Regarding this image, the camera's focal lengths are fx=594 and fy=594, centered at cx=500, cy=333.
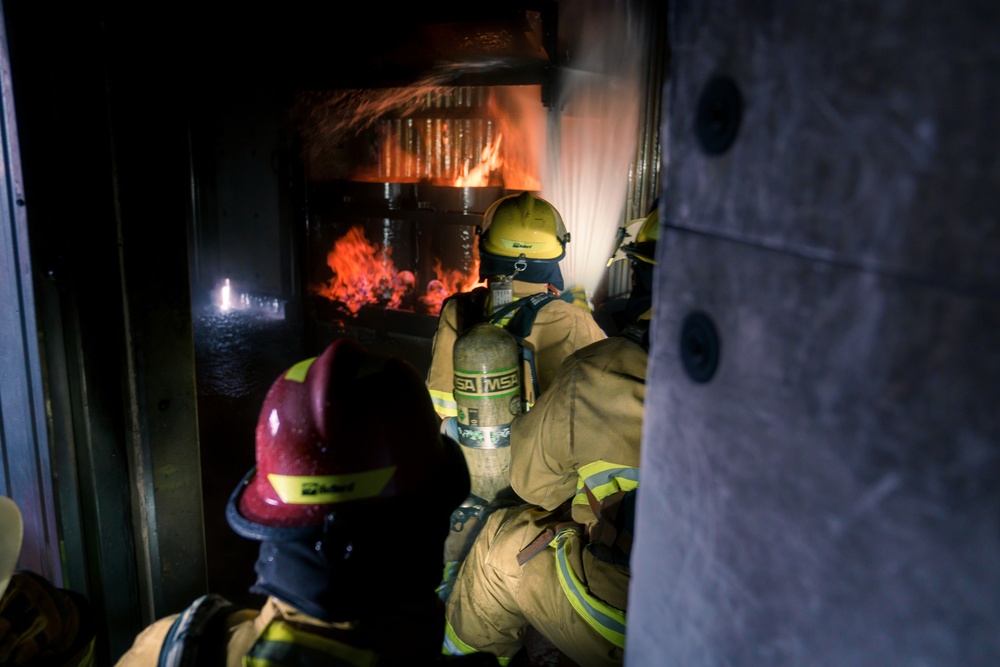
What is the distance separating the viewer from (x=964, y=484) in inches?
17.1

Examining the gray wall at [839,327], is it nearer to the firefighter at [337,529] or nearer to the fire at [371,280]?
the firefighter at [337,529]

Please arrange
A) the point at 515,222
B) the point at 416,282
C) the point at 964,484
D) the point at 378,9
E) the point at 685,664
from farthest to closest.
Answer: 1. the point at 416,282
2. the point at 378,9
3. the point at 515,222
4. the point at 685,664
5. the point at 964,484

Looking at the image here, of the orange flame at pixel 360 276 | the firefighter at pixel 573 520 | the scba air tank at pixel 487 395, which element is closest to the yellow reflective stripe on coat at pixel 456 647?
the firefighter at pixel 573 520

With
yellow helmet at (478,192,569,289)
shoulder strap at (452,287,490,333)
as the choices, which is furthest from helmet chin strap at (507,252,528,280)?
shoulder strap at (452,287,490,333)

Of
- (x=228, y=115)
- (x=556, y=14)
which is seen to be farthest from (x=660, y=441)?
(x=228, y=115)

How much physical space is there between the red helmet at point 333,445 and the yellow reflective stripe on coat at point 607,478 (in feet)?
3.79

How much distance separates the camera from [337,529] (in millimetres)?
1333

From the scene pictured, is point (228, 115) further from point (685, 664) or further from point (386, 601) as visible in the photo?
point (685, 664)

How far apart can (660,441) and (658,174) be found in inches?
238

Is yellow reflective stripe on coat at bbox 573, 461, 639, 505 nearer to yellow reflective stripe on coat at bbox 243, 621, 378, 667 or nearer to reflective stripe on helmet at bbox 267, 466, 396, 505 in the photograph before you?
reflective stripe on helmet at bbox 267, 466, 396, 505

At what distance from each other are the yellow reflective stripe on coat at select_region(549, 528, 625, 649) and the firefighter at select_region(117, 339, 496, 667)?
1.06 meters

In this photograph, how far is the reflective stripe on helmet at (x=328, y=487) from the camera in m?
1.41

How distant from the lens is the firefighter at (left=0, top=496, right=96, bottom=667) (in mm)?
1545

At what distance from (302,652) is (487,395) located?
79.8 inches
